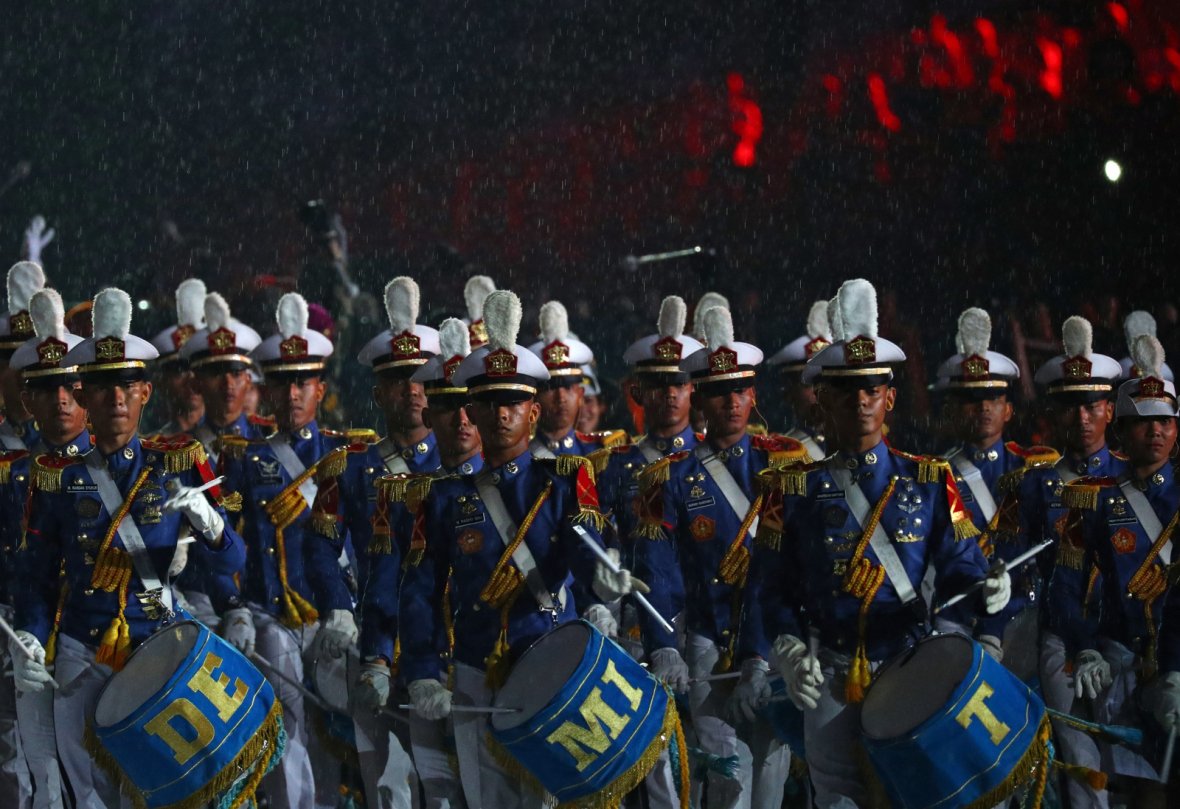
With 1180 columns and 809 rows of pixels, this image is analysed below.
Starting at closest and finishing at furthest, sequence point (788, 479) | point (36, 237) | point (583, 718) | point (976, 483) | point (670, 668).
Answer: point (583, 718)
point (788, 479)
point (670, 668)
point (976, 483)
point (36, 237)

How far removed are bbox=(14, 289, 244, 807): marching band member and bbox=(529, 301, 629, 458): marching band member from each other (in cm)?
256

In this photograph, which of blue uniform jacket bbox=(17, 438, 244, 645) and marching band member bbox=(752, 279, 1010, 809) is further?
blue uniform jacket bbox=(17, 438, 244, 645)

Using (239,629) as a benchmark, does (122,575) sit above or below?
above

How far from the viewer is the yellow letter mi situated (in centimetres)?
734

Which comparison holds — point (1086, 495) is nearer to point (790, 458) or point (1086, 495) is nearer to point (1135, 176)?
point (790, 458)

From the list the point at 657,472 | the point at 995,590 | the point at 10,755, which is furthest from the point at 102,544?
the point at 995,590

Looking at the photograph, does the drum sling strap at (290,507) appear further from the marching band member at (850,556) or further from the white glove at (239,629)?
the marching band member at (850,556)

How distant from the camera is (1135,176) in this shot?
608 inches

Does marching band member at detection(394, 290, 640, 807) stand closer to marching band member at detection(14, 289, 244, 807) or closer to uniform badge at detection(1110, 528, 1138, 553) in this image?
marching band member at detection(14, 289, 244, 807)

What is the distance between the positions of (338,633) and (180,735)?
165cm

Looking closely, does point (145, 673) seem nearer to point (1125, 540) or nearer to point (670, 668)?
point (670, 668)

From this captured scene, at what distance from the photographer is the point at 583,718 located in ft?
24.1

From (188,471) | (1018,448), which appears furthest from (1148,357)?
(188,471)

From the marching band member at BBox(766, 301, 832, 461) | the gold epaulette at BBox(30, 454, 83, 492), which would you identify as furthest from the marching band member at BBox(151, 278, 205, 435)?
the marching band member at BBox(766, 301, 832, 461)
